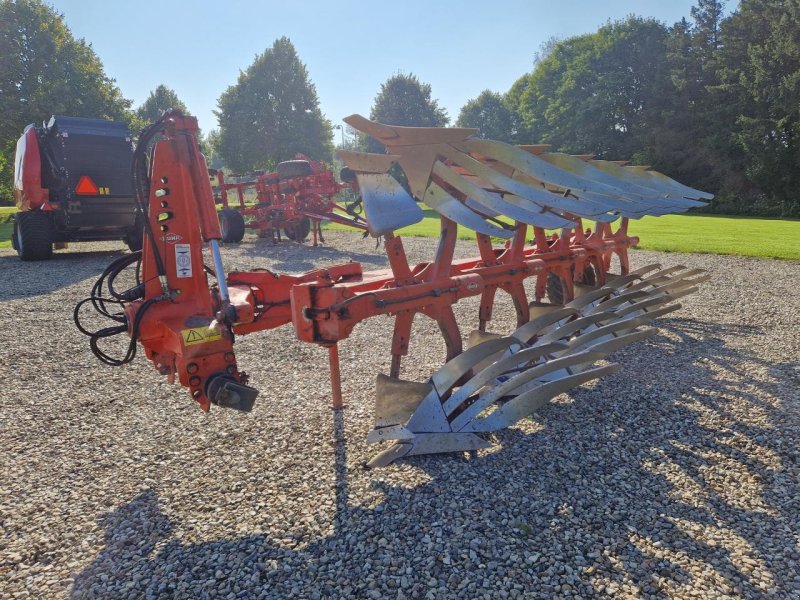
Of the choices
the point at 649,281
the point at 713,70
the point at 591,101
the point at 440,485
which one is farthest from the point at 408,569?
the point at 591,101

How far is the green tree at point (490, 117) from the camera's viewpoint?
5003cm

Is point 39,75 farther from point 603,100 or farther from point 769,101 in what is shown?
point 769,101

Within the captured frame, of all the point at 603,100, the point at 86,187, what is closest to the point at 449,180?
the point at 86,187

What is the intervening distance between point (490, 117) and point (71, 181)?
46.7 m

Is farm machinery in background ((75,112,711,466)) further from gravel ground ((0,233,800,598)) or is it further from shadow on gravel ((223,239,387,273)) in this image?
shadow on gravel ((223,239,387,273))

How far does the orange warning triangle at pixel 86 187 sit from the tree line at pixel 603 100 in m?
18.3

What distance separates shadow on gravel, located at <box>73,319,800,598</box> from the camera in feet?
6.88

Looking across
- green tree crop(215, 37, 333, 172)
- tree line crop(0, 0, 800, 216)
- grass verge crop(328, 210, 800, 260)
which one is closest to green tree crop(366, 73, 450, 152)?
tree line crop(0, 0, 800, 216)

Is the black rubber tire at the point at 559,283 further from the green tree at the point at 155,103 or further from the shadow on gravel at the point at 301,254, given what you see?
the green tree at the point at 155,103

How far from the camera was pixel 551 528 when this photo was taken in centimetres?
238

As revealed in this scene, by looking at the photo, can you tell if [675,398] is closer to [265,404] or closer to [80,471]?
[265,404]

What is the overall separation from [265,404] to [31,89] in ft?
95.9

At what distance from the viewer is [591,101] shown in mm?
38656

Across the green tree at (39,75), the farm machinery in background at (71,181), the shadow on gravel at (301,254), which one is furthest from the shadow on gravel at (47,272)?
the green tree at (39,75)
